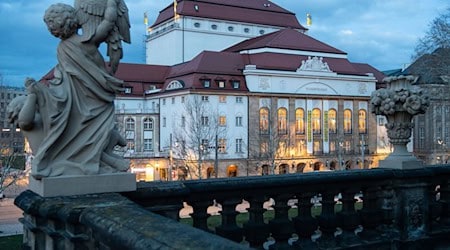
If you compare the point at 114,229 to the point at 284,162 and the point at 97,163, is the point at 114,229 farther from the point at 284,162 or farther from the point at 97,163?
the point at 284,162

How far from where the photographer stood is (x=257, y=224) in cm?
468

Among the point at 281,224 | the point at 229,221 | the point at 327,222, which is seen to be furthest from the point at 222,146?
the point at 229,221

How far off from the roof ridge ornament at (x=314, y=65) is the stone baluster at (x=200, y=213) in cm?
5120

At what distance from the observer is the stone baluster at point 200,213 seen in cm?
447

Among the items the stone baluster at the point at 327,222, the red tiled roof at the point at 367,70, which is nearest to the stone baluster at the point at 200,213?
the stone baluster at the point at 327,222

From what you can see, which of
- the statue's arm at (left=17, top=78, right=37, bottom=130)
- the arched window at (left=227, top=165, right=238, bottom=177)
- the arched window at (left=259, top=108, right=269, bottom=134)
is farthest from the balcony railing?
the arched window at (left=259, top=108, right=269, bottom=134)

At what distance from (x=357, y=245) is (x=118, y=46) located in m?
3.20

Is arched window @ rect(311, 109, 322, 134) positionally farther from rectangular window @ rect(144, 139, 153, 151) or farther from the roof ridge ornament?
rectangular window @ rect(144, 139, 153, 151)

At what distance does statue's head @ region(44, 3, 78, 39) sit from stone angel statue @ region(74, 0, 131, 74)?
7 cm

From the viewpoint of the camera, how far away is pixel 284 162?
172 ft

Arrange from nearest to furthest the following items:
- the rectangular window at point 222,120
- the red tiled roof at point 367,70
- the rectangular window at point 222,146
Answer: the rectangular window at point 222,146 → the rectangular window at point 222,120 → the red tiled roof at point 367,70

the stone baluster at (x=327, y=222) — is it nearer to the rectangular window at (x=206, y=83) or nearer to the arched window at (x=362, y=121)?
the rectangular window at (x=206, y=83)

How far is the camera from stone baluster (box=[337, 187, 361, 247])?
5262mm

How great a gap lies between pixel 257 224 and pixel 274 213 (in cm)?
60
